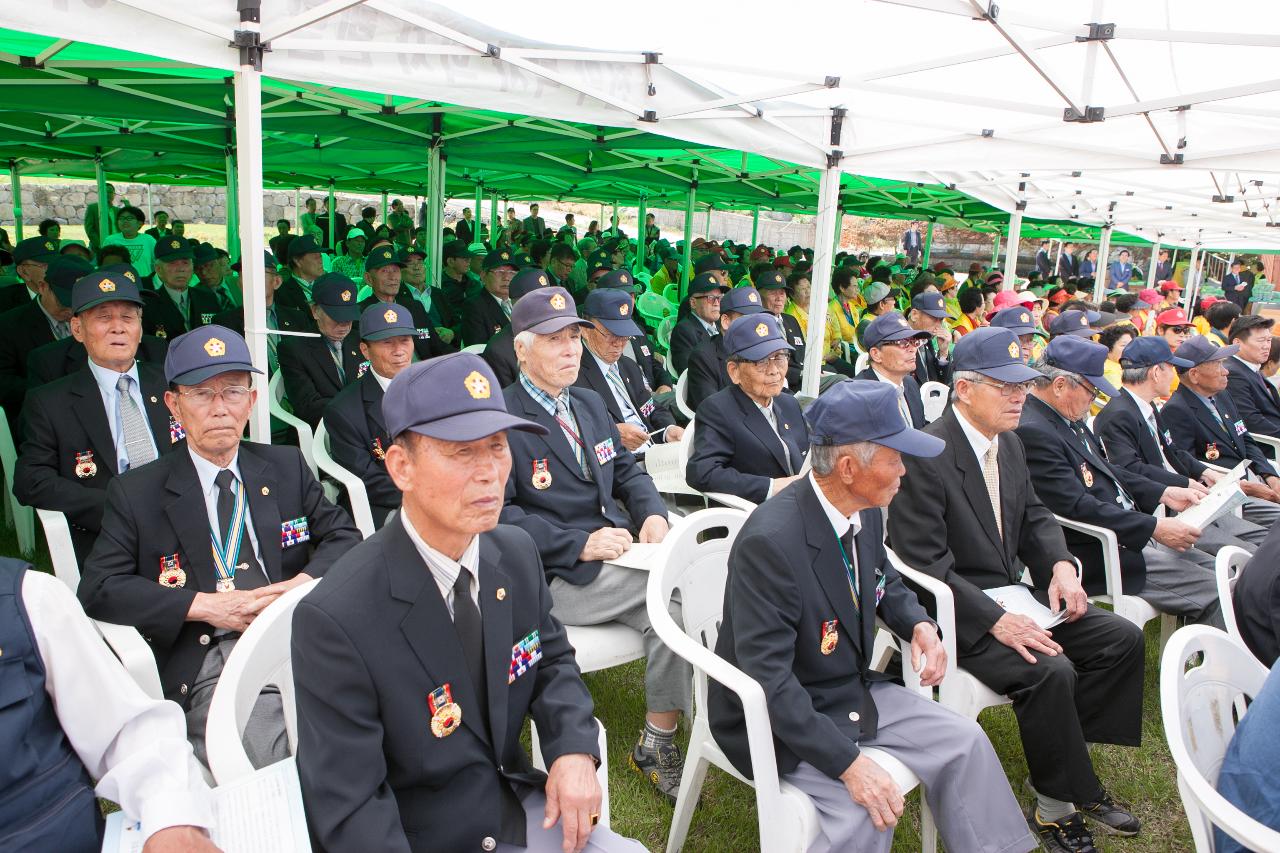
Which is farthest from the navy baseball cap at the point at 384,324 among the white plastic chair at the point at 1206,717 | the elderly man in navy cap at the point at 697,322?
the white plastic chair at the point at 1206,717

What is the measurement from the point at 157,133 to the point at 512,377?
5.80 m

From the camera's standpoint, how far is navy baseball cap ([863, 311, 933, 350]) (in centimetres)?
471

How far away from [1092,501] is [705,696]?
2.27 metres

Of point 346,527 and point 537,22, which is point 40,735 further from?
point 537,22

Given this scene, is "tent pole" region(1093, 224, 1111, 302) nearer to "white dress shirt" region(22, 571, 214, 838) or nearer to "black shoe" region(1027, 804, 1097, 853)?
"black shoe" region(1027, 804, 1097, 853)

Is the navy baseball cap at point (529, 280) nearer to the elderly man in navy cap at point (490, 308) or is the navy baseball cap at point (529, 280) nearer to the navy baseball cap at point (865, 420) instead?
the elderly man in navy cap at point (490, 308)

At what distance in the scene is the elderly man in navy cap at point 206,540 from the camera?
240 cm

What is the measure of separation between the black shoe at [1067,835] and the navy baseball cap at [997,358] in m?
1.49

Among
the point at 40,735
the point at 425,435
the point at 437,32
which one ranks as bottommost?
the point at 40,735

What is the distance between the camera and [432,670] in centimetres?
167

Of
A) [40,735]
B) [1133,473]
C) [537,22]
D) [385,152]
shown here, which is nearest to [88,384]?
[40,735]

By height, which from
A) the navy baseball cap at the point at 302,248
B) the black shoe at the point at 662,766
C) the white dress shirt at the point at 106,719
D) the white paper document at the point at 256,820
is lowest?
the black shoe at the point at 662,766

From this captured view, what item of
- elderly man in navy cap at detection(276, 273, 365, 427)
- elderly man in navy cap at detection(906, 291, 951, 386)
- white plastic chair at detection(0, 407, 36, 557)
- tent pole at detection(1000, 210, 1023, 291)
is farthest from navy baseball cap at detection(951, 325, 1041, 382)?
tent pole at detection(1000, 210, 1023, 291)

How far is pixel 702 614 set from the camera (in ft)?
9.51
